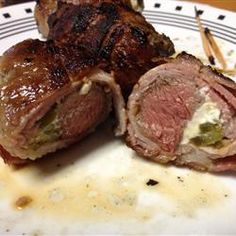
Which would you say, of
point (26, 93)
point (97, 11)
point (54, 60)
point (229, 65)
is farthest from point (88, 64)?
point (229, 65)

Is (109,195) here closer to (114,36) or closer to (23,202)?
(23,202)

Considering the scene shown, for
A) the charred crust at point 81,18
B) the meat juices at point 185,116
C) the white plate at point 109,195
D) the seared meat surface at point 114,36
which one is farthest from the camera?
the charred crust at point 81,18

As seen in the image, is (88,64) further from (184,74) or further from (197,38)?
(197,38)

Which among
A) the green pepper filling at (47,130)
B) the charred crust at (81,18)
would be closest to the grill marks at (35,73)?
the green pepper filling at (47,130)

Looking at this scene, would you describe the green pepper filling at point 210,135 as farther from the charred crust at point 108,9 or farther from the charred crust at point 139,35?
the charred crust at point 108,9

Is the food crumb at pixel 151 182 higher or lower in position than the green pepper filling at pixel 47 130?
lower

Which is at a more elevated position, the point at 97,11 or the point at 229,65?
the point at 97,11

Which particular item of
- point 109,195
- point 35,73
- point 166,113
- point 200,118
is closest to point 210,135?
point 200,118

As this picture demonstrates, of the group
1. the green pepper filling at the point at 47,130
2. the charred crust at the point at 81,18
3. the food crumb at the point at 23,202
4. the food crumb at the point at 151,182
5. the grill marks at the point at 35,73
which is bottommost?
the food crumb at the point at 151,182
